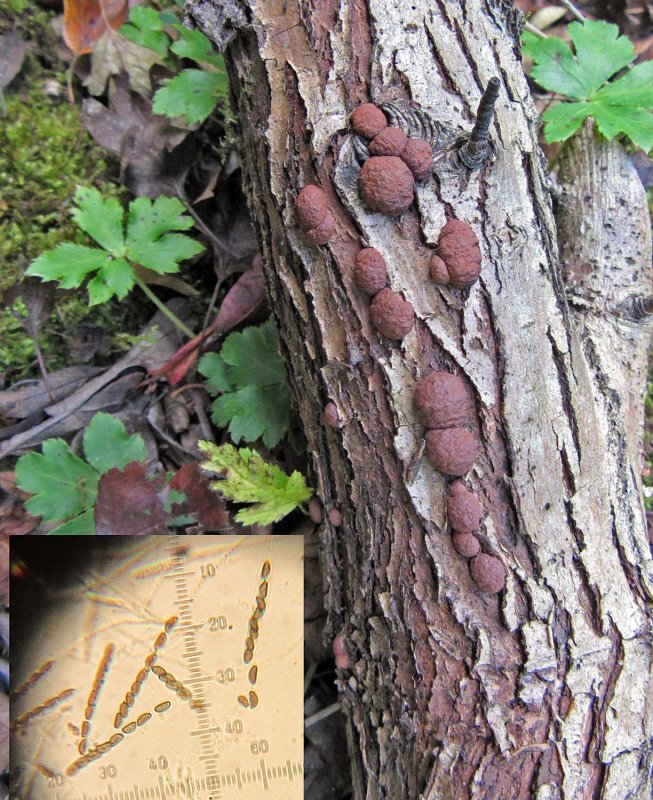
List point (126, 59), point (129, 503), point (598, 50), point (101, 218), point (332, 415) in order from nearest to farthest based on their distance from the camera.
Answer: point (332, 415) < point (129, 503) < point (598, 50) < point (101, 218) < point (126, 59)

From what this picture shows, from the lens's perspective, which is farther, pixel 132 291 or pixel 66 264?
pixel 132 291

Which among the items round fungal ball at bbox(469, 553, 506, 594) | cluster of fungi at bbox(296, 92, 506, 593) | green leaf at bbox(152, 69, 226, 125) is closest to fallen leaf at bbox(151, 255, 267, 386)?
green leaf at bbox(152, 69, 226, 125)

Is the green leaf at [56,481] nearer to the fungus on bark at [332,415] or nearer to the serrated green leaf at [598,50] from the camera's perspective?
A: the fungus on bark at [332,415]

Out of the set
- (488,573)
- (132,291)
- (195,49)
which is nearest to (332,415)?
(488,573)

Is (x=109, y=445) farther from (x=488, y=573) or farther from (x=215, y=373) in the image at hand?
(x=488, y=573)

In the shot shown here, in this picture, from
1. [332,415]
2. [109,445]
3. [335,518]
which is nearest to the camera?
[332,415]

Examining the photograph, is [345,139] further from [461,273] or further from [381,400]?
[381,400]

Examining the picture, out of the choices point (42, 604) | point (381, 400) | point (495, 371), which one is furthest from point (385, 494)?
point (42, 604)

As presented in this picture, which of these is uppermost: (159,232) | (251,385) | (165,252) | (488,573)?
(159,232)
